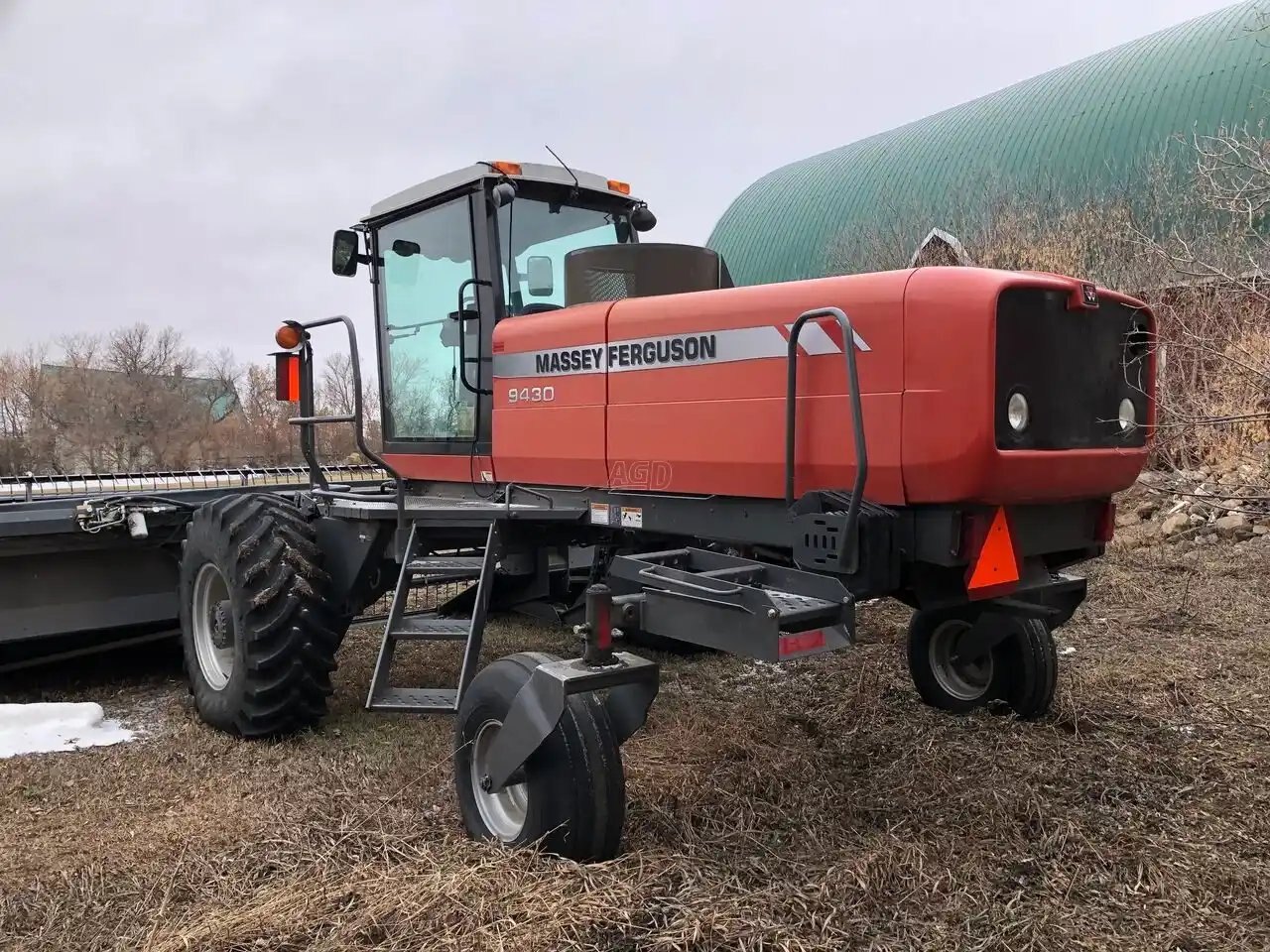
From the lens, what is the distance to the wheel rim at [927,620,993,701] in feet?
15.2

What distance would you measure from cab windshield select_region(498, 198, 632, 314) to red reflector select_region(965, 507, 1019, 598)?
223 centimetres

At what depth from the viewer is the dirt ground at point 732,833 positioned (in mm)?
2656

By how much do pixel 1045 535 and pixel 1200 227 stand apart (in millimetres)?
10551

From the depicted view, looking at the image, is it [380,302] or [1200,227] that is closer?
[380,302]

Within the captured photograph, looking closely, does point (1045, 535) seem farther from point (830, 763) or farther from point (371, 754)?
point (371, 754)

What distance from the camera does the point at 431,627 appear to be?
436 centimetres

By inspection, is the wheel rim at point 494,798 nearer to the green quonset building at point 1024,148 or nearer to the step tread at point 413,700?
the step tread at point 413,700

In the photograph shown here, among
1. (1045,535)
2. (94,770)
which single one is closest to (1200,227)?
(1045,535)

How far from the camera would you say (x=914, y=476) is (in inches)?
119

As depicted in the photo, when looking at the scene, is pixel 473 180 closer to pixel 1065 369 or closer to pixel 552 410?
pixel 552 410

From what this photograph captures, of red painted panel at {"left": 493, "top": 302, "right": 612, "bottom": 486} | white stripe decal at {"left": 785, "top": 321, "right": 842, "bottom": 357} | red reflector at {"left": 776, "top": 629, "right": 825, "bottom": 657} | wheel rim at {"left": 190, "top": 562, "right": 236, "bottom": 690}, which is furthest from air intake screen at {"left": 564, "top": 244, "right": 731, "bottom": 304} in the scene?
wheel rim at {"left": 190, "top": 562, "right": 236, "bottom": 690}

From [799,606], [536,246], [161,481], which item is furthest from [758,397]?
[161,481]

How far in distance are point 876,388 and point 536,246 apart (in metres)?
2.23

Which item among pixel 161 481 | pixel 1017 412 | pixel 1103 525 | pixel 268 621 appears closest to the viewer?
pixel 1017 412
